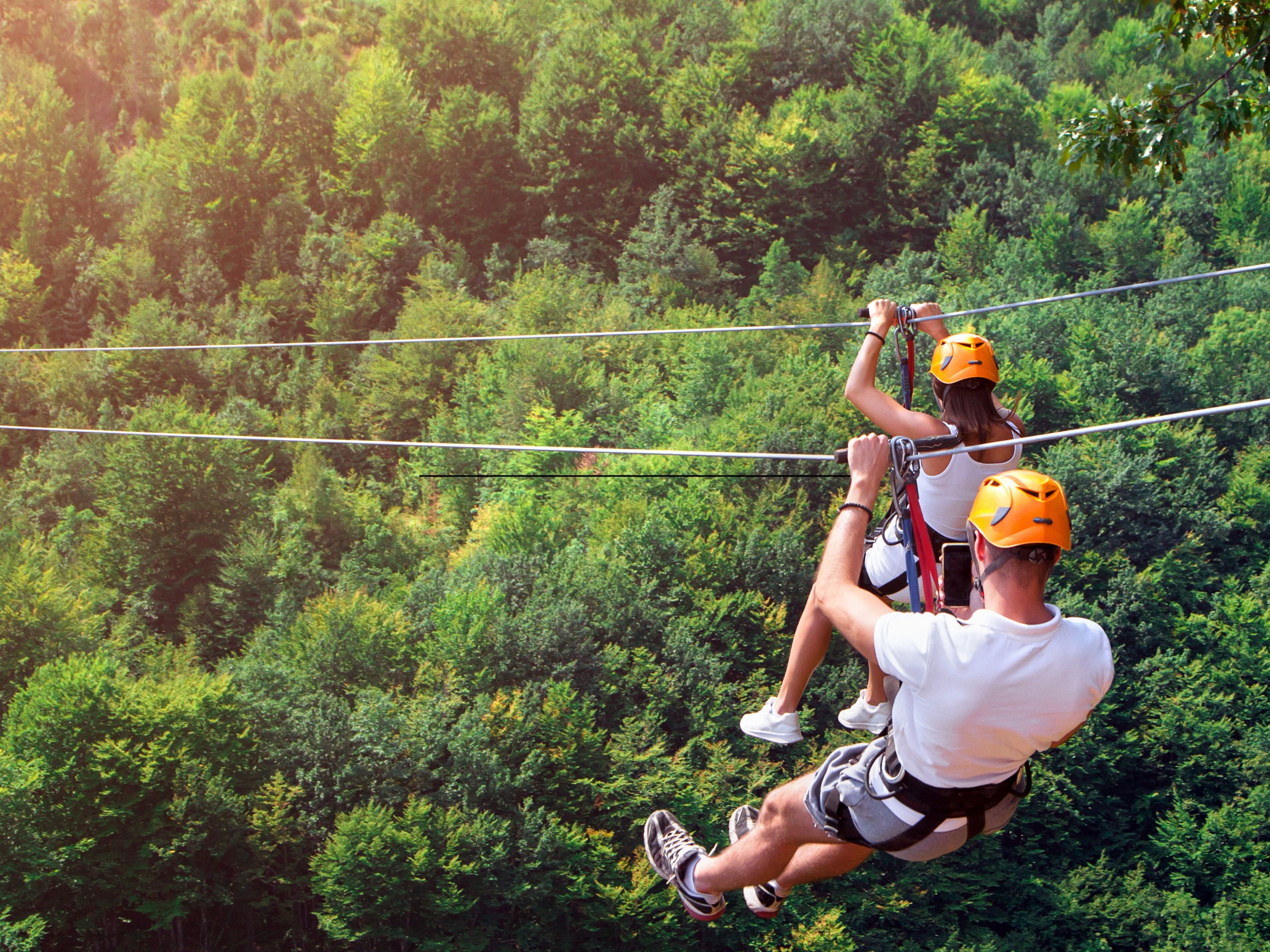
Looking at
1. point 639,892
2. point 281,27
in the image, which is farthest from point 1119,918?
point 281,27

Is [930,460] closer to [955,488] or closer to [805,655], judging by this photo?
[955,488]

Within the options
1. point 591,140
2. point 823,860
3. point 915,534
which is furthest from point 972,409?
point 591,140

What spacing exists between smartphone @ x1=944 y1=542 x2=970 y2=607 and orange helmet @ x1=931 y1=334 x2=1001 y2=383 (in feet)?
2.42

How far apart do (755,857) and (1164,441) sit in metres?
38.9

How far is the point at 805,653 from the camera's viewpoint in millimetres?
5109

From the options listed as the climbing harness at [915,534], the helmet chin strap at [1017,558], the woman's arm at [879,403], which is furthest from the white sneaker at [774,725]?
the helmet chin strap at [1017,558]

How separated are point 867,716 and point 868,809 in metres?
1.56

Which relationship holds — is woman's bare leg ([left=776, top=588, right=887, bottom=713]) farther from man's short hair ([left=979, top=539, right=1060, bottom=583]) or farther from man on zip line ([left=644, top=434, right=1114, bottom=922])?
man's short hair ([left=979, top=539, right=1060, bottom=583])

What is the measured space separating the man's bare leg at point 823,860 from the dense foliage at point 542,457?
78.5 ft

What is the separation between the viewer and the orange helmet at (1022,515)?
11.0ft

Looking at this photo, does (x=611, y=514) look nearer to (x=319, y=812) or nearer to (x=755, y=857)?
(x=319, y=812)

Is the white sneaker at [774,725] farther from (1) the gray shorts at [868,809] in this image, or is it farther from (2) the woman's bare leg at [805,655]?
(1) the gray shorts at [868,809]

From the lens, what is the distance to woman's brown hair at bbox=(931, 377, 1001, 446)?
474 cm

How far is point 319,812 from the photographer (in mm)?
28484
